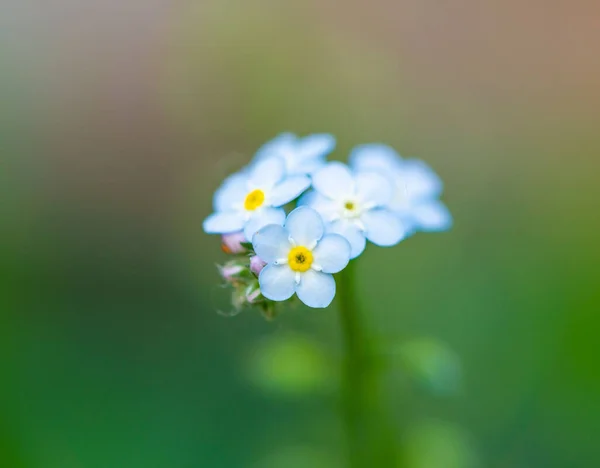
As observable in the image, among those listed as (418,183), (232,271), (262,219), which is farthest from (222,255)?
(262,219)

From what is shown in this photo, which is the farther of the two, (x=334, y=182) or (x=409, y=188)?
(x=409, y=188)

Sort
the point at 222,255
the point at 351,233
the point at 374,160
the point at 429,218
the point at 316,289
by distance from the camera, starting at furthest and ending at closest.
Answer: the point at 222,255
the point at 374,160
the point at 429,218
the point at 351,233
the point at 316,289

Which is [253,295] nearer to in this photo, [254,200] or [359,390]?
[254,200]

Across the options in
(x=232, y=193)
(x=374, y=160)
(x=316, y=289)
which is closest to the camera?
(x=316, y=289)

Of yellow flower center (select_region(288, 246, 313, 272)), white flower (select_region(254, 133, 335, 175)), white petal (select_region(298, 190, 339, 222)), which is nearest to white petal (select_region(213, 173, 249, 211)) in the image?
white flower (select_region(254, 133, 335, 175))

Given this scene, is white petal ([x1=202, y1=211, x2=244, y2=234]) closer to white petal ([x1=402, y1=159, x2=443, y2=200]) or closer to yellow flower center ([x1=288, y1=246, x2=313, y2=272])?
yellow flower center ([x1=288, y1=246, x2=313, y2=272])

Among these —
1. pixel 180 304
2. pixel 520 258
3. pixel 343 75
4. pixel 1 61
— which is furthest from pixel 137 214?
pixel 520 258

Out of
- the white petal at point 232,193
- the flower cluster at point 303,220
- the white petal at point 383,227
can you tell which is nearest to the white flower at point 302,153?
the flower cluster at point 303,220
